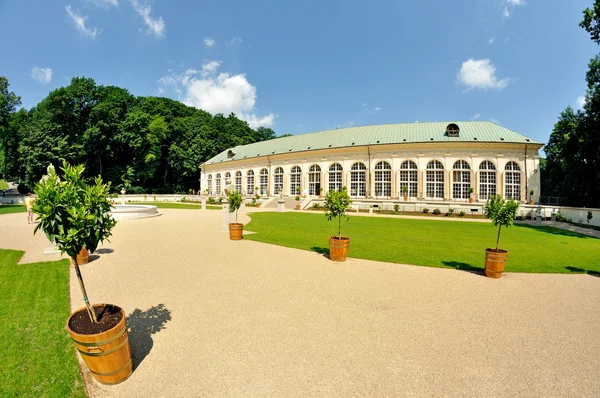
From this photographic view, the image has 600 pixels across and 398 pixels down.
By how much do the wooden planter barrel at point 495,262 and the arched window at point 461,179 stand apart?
31.4 metres

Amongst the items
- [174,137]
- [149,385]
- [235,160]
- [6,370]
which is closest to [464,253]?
[149,385]

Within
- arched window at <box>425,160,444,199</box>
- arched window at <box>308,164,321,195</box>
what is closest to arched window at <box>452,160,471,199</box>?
arched window at <box>425,160,444,199</box>

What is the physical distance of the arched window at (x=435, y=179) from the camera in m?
37.4

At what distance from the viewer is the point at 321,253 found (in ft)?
37.1

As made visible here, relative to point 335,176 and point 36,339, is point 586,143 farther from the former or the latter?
point 36,339

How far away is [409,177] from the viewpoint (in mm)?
38906

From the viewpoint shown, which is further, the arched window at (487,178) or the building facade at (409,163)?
the arched window at (487,178)

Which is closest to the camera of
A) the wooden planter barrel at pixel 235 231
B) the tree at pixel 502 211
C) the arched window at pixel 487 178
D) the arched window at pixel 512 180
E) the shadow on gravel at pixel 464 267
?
the tree at pixel 502 211

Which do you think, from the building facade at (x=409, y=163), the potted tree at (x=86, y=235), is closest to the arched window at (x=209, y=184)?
the building facade at (x=409, y=163)

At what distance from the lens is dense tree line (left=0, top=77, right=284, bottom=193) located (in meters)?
42.8

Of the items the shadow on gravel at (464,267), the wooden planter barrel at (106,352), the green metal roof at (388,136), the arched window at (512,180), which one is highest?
the green metal roof at (388,136)

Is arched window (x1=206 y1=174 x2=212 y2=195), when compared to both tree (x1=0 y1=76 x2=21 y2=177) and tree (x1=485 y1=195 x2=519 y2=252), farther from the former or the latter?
tree (x1=485 y1=195 x2=519 y2=252)

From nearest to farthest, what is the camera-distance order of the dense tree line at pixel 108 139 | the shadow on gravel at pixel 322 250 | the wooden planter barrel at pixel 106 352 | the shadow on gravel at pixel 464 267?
the wooden planter barrel at pixel 106 352
the shadow on gravel at pixel 464 267
the shadow on gravel at pixel 322 250
the dense tree line at pixel 108 139

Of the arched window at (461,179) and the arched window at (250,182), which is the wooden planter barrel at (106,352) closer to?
the arched window at (461,179)
